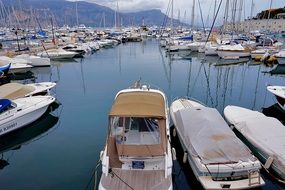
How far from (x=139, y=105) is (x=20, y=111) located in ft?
31.0

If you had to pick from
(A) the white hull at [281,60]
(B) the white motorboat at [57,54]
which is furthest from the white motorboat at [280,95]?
(B) the white motorboat at [57,54]

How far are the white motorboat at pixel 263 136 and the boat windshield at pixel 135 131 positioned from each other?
15.8ft

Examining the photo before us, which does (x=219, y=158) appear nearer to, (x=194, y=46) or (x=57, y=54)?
(x=57, y=54)

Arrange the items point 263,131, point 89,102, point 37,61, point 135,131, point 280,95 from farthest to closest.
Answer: point 37,61 < point 89,102 < point 280,95 < point 263,131 < point 135,131

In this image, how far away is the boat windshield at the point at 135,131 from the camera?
9.74m

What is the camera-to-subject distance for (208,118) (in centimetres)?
1202

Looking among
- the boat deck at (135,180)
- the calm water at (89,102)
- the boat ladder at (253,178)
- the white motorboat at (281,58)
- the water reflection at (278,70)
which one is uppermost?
the white motorboat at (281,58)

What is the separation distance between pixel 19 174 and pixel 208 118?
9.04m

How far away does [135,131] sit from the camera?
10.4 m

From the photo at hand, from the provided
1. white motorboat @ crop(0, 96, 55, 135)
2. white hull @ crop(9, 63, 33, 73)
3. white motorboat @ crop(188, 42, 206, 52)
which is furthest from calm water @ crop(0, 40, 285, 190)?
white motorboat @ crop(188, 42, 206, 52)

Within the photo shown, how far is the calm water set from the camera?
1146cm

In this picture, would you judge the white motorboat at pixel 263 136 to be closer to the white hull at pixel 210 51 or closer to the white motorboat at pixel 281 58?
the white motorboat at pixel 281 58

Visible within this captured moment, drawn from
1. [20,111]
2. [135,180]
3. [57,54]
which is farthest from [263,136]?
[57,54]

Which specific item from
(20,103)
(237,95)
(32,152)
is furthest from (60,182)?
(237,95)
